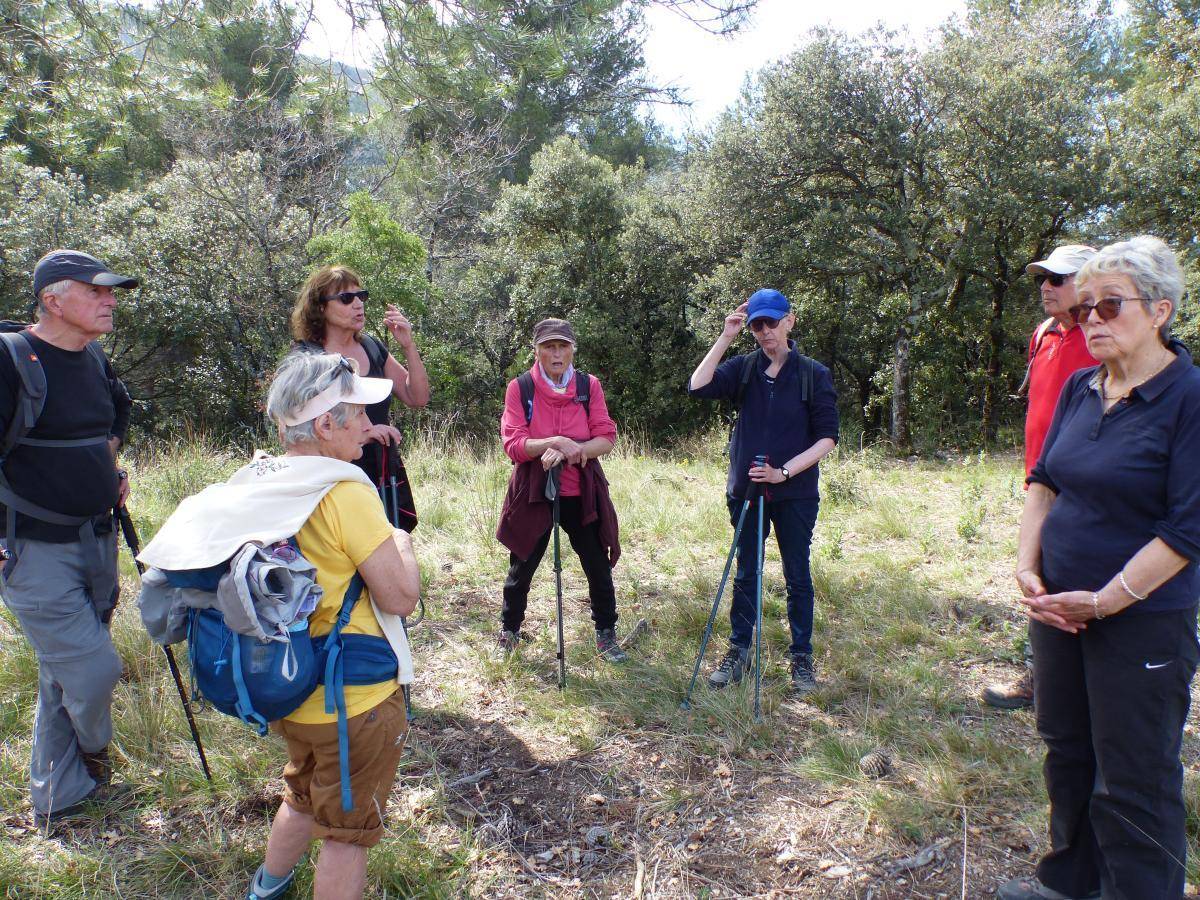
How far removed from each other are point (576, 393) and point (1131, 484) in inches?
96.9

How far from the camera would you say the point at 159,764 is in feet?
10.0

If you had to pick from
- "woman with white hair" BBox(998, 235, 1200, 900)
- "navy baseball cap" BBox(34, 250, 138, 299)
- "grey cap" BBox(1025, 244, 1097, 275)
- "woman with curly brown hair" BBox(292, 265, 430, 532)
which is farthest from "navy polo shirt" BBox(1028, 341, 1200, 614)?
"navy baseball cap" BBox(34, 250, 138, 299)

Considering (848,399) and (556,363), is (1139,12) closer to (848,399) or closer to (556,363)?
(848,399)

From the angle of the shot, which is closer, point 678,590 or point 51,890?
point 51,890

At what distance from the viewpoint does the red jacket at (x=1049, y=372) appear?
3.16 meters

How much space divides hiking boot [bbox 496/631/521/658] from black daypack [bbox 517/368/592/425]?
3.94 ft

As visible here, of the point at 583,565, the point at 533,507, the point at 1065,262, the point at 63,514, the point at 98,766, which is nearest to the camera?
the point at 63,514

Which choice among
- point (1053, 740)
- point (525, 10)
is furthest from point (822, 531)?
point (525, 10)

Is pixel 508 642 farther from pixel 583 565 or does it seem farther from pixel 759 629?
pixel 759 629

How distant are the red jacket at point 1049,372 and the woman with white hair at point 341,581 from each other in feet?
8.89

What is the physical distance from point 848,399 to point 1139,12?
12.8 metres

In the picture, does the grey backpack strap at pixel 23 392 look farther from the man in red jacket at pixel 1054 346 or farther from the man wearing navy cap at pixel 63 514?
the man in red jacket at pixel 1054 346

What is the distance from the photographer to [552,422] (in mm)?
3834

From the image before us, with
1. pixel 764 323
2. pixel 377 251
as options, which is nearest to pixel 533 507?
pixel 764 323
